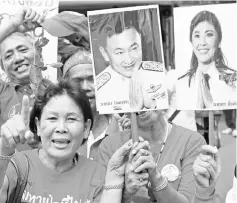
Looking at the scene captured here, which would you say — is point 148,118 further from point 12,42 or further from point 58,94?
point 12,42

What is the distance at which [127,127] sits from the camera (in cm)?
264

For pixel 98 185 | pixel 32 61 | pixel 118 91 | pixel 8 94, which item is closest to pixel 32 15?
pixel 32 61

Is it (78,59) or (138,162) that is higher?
(78,59)

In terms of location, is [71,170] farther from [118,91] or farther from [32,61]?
[32,61]

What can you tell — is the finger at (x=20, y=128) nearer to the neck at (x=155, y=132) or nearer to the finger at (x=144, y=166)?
the finger at (x=144, y=166)

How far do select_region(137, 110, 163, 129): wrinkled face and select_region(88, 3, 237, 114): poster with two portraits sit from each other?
24cm

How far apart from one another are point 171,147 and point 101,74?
0.52 m

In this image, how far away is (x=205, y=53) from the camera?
234 centimetres

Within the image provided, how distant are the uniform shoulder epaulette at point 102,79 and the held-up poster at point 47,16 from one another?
0.37 metres

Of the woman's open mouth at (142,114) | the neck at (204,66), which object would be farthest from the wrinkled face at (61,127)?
the neck at (204,66)

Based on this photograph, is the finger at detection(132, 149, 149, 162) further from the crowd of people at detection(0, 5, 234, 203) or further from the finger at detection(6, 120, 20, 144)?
the finger at detection(6, 120, 20, 144)

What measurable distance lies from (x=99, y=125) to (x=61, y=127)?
685 mm

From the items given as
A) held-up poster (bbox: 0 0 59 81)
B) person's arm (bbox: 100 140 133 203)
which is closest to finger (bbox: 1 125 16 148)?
person's arm (bbox: 100 140 133 203)

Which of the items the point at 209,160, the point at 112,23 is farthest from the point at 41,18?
the point at 209,160
